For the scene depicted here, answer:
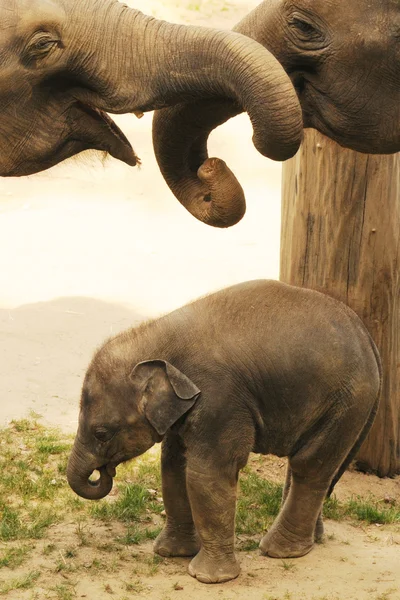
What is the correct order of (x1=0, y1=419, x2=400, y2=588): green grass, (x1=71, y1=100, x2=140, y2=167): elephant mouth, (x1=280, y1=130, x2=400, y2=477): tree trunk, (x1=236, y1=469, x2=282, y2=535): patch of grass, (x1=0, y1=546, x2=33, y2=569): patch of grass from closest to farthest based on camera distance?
1. (x1=71, y1=100, x2=140, y2=167): elephant mouth
2. (x1=0, y1=546, x2=33, y2=569): patch of grass
3. (x1=0, y1=419, x2=400, y2=588): green grass
4. (x1=236, y1=469, x2=282, y2=535): patch of grass
5. (x1=280, y1=130, x2=400, y2=477): tree trunk

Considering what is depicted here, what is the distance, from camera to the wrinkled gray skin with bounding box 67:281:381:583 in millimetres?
4445

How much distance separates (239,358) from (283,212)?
5.06 ft

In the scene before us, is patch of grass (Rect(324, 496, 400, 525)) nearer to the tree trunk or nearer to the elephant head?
the tree trunk

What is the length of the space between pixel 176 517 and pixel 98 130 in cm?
196

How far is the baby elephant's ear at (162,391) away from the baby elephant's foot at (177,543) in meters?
0.62

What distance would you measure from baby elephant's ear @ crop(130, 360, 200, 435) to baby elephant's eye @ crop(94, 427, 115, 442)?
0.17m

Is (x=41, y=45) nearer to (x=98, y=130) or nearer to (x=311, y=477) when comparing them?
(x=98, y=130)

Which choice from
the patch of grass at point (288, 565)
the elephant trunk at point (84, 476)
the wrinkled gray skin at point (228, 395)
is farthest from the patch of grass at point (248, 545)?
the elephant trunk at point (84, 476)

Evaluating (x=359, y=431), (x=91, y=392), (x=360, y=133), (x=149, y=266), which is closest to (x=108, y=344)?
(x=91, y=392)

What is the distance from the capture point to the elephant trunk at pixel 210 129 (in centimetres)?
307

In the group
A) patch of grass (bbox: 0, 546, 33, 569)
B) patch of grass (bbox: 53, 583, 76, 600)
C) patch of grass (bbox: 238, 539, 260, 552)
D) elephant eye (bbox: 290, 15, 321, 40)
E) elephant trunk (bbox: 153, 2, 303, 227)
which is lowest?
patch of grass (bbox: 53, 583, 76, 600)

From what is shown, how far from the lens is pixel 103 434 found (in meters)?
4.54

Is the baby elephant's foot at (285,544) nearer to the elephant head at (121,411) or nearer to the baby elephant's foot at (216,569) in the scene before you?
the baby elephant's foot at (216,569)

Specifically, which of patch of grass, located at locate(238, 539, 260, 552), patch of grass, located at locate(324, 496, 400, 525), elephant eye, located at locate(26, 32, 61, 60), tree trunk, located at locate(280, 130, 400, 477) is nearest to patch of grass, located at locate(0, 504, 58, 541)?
patch of grass, located at locate(238, 539, 260, 552)
